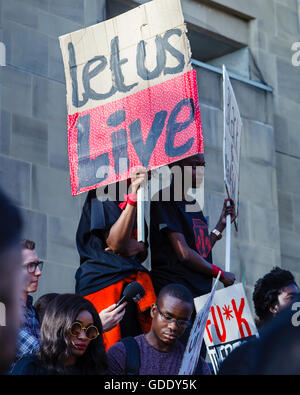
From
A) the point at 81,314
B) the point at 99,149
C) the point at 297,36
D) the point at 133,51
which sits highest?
the point at 297,36

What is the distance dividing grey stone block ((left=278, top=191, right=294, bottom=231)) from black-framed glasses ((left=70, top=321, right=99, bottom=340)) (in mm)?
7161

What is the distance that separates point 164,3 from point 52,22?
13.5 ft

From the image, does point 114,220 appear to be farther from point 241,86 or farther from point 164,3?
point 241,86

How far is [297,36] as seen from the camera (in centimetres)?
1236

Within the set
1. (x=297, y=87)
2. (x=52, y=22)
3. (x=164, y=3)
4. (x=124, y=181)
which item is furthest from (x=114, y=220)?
(x=297, y=87)

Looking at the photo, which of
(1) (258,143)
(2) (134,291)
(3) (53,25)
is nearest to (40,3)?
(3) (53,25)

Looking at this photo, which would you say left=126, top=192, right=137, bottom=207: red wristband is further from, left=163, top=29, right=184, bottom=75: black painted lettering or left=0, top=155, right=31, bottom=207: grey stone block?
left=0, top=155, right=31, bottom=207: grey stone block

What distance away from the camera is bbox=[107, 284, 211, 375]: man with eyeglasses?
4.78 m

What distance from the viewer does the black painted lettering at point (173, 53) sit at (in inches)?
219

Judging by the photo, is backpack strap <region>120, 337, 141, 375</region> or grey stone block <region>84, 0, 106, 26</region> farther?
grey stone block <region>84, 0, 106, 26</region>

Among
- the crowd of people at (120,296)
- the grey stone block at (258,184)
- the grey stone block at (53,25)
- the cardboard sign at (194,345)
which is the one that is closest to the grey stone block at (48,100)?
the grey stone block at (53,25)

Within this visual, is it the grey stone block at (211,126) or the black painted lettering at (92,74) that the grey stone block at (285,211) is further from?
the black painted lettering at (92,74)

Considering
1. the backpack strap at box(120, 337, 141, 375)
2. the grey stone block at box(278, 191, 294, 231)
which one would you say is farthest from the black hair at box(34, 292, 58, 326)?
the grey stone block at box(278, 191, 294, 231)

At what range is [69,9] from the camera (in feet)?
32.1
